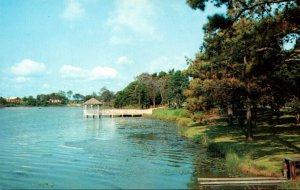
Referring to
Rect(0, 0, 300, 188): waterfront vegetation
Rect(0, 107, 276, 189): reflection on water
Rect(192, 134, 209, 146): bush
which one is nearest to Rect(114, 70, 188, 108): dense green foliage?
Rect(0, 0, 300, 188): waterfront vegetation

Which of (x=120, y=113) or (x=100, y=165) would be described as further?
(x=120, y=113)

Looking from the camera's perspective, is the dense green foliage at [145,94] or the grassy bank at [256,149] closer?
the grassy bank at [256,149]

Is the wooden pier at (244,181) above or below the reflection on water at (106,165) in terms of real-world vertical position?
above

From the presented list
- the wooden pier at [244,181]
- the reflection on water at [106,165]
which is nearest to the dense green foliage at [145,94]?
the reflection on water at [106,165]

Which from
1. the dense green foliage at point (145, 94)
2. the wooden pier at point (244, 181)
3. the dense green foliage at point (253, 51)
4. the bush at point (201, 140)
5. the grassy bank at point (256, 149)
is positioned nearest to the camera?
the dense green foliage at point (253, 51)

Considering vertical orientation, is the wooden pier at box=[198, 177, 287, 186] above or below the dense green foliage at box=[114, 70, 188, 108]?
below

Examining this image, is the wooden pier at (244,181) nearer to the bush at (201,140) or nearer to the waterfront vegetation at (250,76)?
the waterfront vegetation at (250,76)

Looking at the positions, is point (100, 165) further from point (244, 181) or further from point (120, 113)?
point (120, 113)

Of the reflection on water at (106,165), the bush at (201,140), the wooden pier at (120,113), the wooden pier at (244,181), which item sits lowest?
the reflection on water at (106,165)

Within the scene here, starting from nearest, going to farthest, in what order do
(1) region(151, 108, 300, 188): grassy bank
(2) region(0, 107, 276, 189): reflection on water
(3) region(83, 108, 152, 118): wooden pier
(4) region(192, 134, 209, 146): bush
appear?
(2) region(0, 107, 276, 189): reflection on water
(1) region(151, 108, 300, 188): grassy bank
(4) region(192, 134, 209, 146): bush
(3) region(83, 108, 152, 118): wooden pier

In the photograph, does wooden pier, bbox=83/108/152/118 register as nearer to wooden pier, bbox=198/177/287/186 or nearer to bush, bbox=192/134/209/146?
bush, bbox=192/134/209/146

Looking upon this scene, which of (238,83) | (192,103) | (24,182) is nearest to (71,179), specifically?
(24,182)

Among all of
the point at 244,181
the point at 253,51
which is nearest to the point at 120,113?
the point at 244,181

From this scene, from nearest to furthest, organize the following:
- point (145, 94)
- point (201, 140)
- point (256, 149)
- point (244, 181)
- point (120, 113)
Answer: point (244, 181)
point (256, 149)
point (201, 140)
point (120, 113)
point (145, 94)
